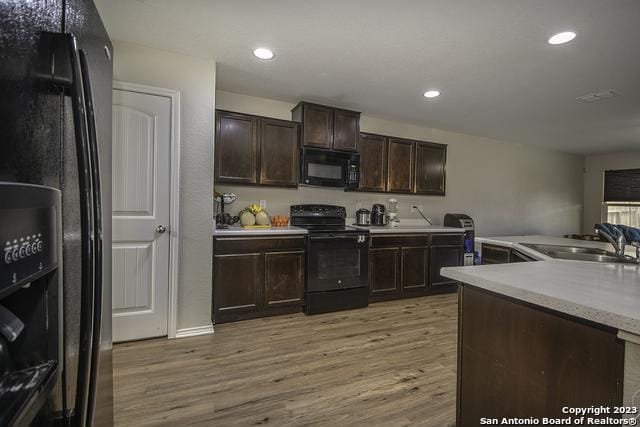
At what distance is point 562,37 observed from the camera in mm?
2094

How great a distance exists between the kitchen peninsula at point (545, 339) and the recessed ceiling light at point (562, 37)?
5.44 feet

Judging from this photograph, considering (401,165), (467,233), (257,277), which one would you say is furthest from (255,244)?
(467,233)

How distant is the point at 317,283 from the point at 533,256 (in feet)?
6.33

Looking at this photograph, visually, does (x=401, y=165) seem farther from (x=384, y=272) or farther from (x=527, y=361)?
(x=527, y=361)

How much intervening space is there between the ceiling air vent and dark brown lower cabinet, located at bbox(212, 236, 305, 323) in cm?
340

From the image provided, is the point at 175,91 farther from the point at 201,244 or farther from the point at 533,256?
the point at 533,256

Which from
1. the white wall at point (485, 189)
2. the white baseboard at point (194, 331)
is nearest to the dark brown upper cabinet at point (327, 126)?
the white wall at point (485, 189)

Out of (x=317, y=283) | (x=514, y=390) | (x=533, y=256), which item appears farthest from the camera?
(x=317, y=283)

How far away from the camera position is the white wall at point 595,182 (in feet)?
19.7

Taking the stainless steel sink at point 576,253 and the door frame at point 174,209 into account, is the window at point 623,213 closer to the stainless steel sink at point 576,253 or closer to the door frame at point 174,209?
the stainless steel sink at point 576,253

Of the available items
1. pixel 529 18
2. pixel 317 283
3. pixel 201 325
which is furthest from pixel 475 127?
pixel 201 325

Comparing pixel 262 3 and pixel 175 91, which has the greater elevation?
pixel 262 3

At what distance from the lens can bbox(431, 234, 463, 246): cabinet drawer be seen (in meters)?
3.92

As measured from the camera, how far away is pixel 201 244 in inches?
104
